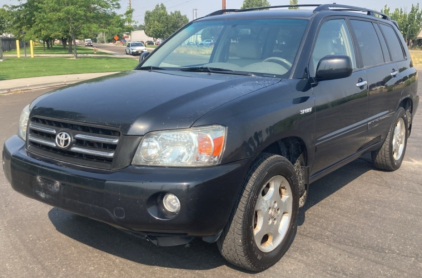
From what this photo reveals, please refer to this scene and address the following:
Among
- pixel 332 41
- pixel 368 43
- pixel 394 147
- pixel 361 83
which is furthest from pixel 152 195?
pixel 394 147

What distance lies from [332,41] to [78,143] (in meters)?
2.55

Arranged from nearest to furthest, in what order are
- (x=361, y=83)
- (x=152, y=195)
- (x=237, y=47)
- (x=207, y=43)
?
(x=152, y=195)
(x=237, y=47)
(x=361, y=83)
(x=207, y=43)

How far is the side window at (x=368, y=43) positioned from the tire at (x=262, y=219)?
2.03 meters

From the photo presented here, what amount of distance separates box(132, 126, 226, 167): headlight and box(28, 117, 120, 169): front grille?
8.2 inches

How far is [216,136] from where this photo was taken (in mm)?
2799

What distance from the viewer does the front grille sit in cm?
287

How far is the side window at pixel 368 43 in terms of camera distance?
4.73 metres

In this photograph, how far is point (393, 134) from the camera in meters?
5.47

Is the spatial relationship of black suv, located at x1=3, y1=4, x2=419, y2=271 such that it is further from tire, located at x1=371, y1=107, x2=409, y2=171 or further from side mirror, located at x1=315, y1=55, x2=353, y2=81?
tire, located at x1=371, y1=107, x2=409, y2=171

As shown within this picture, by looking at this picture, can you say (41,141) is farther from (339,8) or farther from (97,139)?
(339,8)

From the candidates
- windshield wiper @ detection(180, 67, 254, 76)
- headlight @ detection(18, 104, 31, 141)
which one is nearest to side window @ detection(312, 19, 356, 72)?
windshield wiper @ detection(180, 67, 254, 76)

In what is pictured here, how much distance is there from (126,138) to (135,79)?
1.11 m

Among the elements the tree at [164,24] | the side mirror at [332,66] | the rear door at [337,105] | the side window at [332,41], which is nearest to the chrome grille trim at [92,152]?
the rear door at [337,105]

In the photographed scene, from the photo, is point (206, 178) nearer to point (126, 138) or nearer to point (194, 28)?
point (126, 138)
